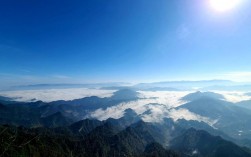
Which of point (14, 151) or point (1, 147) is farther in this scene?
point (14, 151)

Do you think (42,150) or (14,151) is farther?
(42,150)

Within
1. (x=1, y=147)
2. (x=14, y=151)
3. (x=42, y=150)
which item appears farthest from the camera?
(x=42, y=150)

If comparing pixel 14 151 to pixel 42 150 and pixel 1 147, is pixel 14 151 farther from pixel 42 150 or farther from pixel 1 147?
pixel 42 150

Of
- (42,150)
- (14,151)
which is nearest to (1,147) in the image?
(14,151)

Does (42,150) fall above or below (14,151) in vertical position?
below

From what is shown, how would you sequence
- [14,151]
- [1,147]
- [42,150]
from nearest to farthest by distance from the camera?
[1,147] → [14,151] → [42,150]

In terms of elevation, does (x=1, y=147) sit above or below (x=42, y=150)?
above

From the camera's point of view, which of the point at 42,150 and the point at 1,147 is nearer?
the point at 1,147
